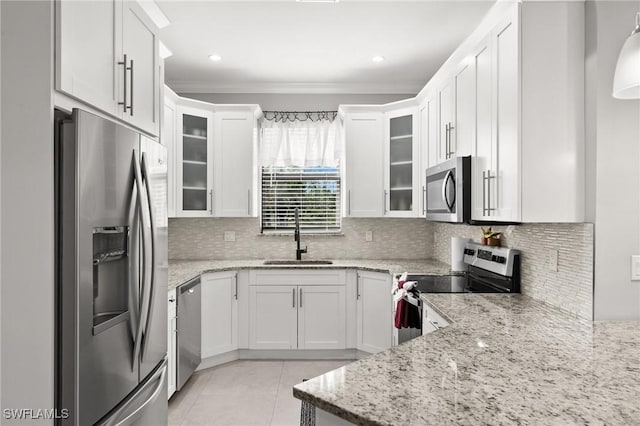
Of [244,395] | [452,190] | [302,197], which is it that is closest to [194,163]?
[302,197]

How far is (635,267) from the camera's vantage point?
1810mm

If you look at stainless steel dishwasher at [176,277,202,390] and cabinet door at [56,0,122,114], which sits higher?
cabinet door at [56,0,122,114]

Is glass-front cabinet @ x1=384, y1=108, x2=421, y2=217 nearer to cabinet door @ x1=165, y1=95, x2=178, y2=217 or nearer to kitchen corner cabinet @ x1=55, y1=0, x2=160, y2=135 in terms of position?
cabinet door @ x1=165, y1=95, x2=178, y2=217

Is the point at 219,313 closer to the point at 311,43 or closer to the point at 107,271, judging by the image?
the point at 107,271

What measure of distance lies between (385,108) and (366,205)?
951 mm

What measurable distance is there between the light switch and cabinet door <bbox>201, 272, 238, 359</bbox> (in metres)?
2.84

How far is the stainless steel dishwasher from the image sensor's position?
2.91m

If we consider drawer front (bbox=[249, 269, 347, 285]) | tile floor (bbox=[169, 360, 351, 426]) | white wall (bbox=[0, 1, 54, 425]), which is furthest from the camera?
drawer front (bbox=[249, 269, 347, 285])

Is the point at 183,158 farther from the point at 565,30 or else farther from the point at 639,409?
the point at 639,409

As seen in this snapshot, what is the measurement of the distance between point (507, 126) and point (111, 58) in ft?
5.80

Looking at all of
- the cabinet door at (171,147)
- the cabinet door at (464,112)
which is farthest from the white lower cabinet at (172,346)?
the cabinet door at (464,112)

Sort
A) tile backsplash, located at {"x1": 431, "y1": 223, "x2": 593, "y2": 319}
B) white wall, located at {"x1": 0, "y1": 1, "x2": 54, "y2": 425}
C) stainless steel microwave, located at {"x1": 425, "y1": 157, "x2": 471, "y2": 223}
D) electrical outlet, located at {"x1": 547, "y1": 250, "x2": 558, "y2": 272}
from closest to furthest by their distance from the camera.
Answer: white wall, located at {"x1": 0, "y1": 1, "x2": 54, "y2": 425} < tile backsplash, located at {"x1": 431, "y1": 223, "x2": 593, "y2": 319} < electrical outlet, located at {"x1": 547, "y1": 250, "x2": 558, "y2": 272} < stainless steel microwave, located at {"x1": 425, "y1": 157, "x2": 471, "y2": 223}

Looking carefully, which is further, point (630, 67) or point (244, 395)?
point (244, 395)

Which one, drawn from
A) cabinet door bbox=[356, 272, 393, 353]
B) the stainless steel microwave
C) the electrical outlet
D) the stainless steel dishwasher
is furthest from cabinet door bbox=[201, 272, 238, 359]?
the electrical outlet
